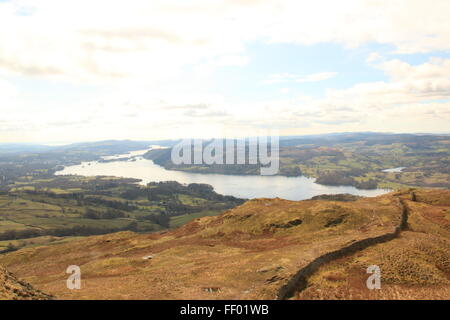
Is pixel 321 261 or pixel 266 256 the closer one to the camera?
pixel 321 261

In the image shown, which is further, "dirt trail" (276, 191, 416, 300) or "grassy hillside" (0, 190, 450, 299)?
"grassy hillside" (0, 190, 450, 299)

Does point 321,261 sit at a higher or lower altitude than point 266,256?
higher

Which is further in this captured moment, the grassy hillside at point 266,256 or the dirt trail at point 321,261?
the grassy hillside at point 266,256
